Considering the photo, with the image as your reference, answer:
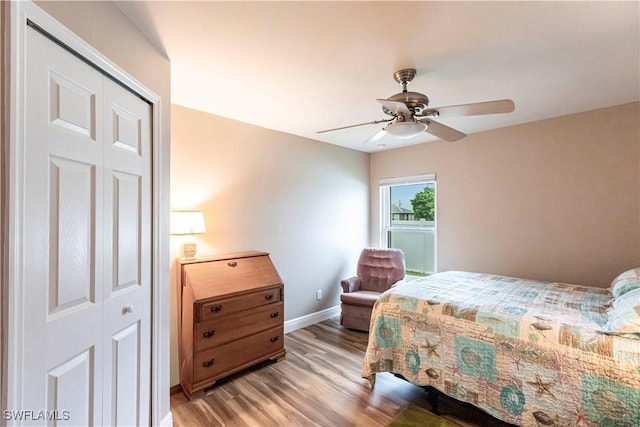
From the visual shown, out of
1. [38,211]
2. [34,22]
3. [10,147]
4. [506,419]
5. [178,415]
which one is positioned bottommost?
[178,415]

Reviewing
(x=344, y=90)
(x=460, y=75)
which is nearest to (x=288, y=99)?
(x=344, y=90)

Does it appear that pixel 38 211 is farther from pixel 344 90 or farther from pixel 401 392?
pixel 401 392

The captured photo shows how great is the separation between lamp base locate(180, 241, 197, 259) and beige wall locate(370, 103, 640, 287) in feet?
10.1

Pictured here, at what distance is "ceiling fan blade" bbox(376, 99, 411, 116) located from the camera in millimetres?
1783

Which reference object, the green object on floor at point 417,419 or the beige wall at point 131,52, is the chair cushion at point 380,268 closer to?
the green object on floor at point 417,419

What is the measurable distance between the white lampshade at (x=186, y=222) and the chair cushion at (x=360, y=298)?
1.96 meters

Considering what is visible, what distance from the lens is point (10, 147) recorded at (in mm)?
953

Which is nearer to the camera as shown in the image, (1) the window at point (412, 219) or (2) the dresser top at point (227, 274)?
(2) the dresser top at point (227, 274)

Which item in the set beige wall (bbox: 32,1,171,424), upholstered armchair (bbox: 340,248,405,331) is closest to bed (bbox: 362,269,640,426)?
upholstered armchair (bbox: 340,248,405,331)

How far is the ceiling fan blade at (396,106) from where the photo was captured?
1783mm

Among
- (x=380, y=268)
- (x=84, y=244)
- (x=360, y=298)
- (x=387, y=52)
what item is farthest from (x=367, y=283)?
(x=84, y=244)

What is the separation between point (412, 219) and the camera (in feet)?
14.1

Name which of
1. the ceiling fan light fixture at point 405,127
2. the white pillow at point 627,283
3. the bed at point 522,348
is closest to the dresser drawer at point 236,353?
the bed at point 522,348

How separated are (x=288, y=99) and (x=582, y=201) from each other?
306cm
